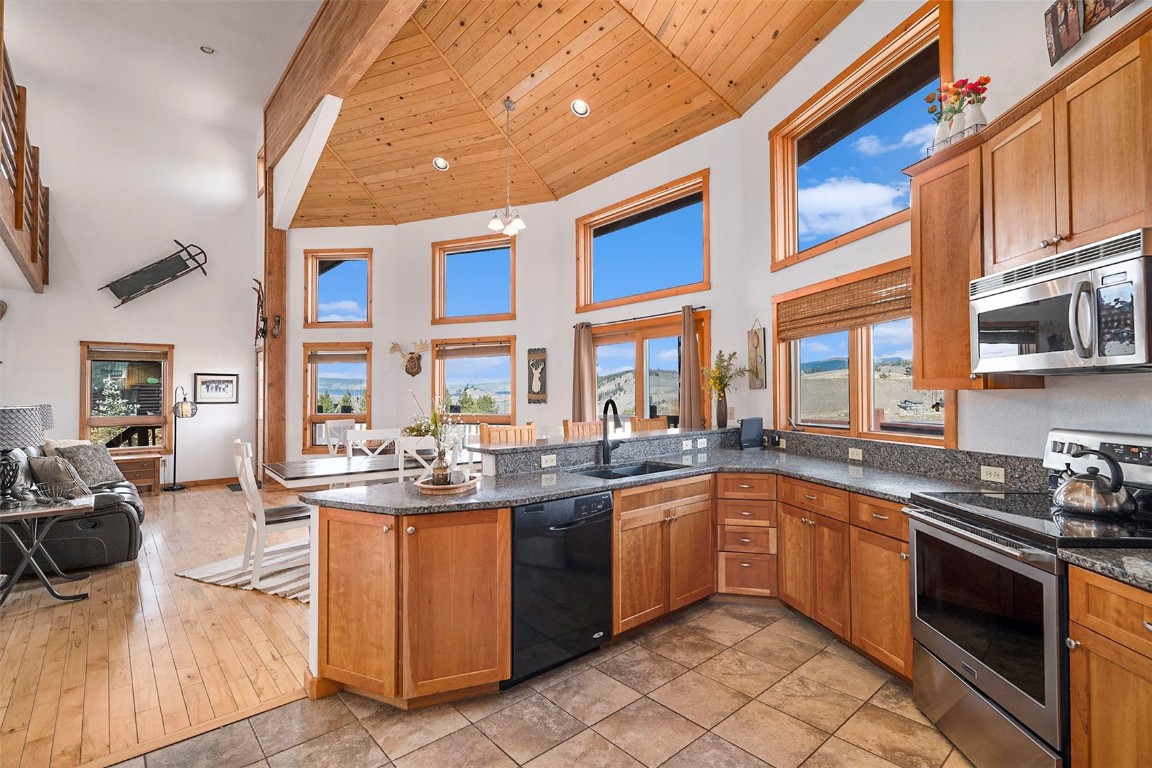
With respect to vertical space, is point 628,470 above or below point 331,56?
below

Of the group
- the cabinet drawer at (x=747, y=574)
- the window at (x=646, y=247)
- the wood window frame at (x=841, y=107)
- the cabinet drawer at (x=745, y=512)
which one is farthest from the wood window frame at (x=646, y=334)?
the cabinet drawer at (x=747, y=574)

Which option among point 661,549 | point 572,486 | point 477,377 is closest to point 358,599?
point 572,486

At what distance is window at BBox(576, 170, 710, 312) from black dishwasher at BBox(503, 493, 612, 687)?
320cm

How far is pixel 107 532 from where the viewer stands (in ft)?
13.4

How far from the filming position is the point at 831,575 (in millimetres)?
2779

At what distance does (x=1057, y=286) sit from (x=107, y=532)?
19.9 feet

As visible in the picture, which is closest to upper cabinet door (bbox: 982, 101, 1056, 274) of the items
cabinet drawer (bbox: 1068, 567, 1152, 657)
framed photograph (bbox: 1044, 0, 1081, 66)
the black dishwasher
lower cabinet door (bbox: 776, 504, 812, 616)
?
framed photograph (bbox: 1044, 0, 1081, 66)

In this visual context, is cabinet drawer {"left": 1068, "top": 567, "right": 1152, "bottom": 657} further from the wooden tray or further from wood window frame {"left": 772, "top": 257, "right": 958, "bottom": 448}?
the wooden tray

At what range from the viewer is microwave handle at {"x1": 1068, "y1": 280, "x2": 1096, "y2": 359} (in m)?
1.74

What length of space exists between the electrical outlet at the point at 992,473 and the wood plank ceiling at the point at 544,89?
3096 millimetres

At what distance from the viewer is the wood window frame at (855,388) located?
9.64 ft

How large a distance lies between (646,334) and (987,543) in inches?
163

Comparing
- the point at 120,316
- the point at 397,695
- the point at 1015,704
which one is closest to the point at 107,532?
the point at 397,695

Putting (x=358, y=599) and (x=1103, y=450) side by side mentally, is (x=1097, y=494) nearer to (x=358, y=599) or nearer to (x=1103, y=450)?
(x=1103, y=450)
